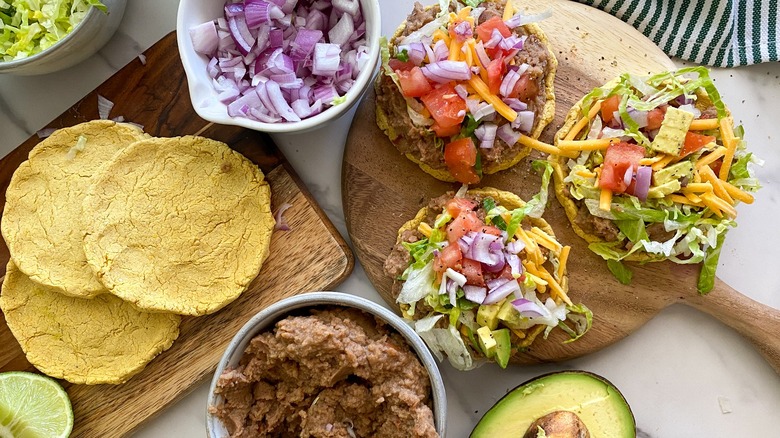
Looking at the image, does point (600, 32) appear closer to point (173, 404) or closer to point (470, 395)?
point (470, 395)

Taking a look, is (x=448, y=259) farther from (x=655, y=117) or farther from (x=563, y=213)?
(x=655, y=117)

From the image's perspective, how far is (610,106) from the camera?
3.22 m

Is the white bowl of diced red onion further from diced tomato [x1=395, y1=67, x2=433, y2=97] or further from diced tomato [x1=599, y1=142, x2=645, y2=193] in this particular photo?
diced tomato [x1=599, y1=142, x2=645, y2=193]

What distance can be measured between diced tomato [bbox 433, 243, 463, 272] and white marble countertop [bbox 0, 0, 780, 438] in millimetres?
515

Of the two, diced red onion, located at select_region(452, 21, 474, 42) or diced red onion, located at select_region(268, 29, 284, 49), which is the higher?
diced red onion, located at select_region(268, 29, 284, 49)

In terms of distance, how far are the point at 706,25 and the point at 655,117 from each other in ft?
2.28

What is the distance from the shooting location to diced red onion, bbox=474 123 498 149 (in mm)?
3125

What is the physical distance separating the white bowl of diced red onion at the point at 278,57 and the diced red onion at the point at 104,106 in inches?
26.1

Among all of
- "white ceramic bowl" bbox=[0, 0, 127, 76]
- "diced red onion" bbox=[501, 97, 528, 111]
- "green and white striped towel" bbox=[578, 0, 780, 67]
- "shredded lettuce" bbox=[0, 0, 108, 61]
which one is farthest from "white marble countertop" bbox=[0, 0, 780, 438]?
"shredded lettuce" bbox=[0, 0, 108, 61]

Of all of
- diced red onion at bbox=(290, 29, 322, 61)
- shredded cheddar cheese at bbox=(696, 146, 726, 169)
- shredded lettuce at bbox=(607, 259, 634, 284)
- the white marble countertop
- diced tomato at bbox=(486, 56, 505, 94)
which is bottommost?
the white marble countertop

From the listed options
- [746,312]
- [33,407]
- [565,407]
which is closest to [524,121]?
[565,407]

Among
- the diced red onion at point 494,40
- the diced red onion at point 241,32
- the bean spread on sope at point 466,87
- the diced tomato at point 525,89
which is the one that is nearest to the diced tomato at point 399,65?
the bean spread on sope at point 466,87

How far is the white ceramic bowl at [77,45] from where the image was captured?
10.3 feet

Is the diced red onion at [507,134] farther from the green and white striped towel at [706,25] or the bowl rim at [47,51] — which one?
the bowl rim at [47,51]
